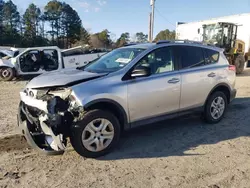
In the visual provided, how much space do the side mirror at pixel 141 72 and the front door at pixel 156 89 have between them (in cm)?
9

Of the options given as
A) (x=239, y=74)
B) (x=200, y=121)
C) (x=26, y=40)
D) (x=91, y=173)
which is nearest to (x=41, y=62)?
(x=200, y=121)

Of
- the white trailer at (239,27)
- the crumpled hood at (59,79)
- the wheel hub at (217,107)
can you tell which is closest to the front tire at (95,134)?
the crumpled hood at (59,79)

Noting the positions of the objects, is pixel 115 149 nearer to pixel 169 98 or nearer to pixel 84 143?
pixel 84 143

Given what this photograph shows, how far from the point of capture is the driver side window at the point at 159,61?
13.9 ft

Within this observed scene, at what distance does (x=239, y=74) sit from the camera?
15.0m

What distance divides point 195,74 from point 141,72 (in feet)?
4.59

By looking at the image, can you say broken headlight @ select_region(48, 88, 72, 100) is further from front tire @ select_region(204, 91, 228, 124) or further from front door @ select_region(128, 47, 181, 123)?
front tire @ select_region(204, 91, 228, 124)

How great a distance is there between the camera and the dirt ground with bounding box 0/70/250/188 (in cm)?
313

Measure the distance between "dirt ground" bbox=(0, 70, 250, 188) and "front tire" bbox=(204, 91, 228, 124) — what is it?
302mm

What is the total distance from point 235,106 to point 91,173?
4.99 meters

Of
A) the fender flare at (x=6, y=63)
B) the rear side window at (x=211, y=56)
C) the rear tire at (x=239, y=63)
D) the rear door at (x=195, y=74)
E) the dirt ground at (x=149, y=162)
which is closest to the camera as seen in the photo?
the dirt ground at (x=149, y=162)

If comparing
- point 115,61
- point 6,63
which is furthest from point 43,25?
point 115,61

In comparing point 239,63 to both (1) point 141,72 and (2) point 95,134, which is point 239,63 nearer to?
(1) point 141,72

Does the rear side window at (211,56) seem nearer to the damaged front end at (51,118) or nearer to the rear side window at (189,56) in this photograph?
the rear side window at (189,56)
